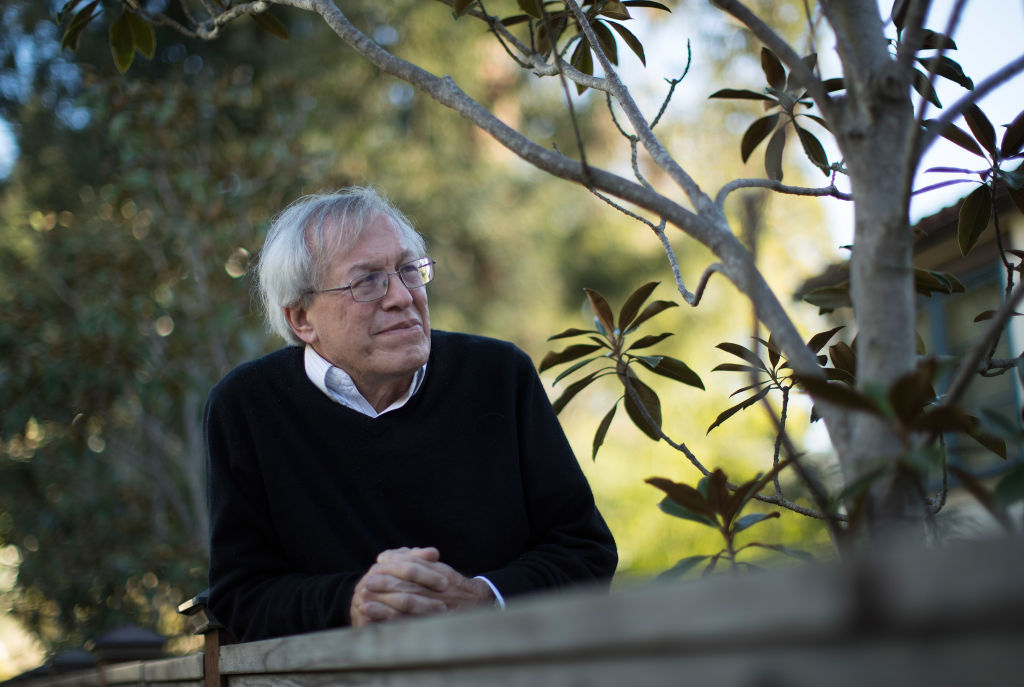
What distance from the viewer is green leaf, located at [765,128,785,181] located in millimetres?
1938

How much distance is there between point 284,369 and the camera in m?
2.30

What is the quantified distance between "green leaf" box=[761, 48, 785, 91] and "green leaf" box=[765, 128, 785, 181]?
10cm

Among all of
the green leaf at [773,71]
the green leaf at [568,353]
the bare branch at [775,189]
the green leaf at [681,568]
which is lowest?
the green leaf at [681,568]

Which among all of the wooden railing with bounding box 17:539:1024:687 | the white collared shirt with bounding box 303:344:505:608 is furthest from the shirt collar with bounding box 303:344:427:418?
the wooden railing with bounding box 17:539:1024:687

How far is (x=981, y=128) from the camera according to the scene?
A: 1.71 metres

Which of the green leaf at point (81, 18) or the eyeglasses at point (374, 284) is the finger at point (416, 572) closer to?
the eyeglasses at point (374, 284)

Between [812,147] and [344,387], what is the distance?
48.9 inches

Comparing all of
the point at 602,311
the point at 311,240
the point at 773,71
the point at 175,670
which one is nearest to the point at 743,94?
the point at 773,71

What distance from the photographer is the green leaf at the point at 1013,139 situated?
166cm

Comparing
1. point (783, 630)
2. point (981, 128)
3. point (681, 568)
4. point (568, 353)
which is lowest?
point (681, 568)

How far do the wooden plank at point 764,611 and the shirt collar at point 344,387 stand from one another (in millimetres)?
1422

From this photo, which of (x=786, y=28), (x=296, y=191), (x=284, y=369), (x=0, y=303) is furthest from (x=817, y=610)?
(x=786, y=28)

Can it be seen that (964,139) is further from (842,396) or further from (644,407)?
(842,396)

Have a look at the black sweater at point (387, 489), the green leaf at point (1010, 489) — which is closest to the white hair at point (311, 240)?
the black sweater at point (387, 489)
